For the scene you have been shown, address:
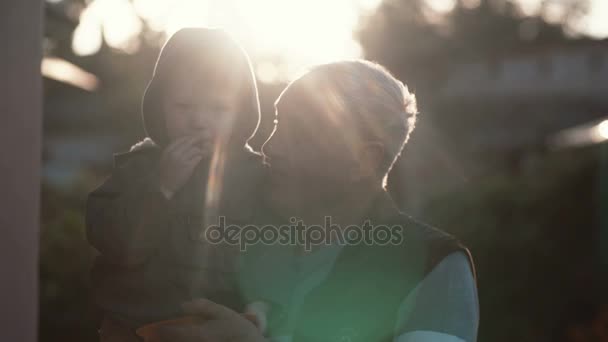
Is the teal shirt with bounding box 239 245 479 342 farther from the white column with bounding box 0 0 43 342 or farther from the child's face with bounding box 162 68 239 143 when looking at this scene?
the white column with bounding box 0 0 43 342

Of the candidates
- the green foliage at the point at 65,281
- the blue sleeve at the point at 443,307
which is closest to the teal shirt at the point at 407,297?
the blue sleeve at the point at 443,307

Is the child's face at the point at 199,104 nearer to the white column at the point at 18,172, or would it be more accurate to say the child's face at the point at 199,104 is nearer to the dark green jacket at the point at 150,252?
the dark green jacket at the point at 150,252

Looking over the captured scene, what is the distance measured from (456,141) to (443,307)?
1960cm

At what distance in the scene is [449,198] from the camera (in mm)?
11828

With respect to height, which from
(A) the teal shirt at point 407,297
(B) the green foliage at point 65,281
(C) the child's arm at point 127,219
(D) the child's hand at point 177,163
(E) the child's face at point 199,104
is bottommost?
(B) the green foliage at point 65,281

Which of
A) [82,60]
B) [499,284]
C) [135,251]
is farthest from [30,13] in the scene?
[82,60]

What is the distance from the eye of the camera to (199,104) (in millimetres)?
2127

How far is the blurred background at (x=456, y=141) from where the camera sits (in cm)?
350

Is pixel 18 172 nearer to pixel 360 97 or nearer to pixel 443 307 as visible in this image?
pixel 360 97

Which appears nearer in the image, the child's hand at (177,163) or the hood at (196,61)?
the child's hand at (177,163)

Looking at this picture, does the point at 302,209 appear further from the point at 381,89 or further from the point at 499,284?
the point at 499,284

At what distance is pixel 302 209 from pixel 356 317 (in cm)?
37

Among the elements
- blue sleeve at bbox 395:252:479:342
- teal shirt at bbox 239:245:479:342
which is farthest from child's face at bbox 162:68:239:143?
blue sleeve at bbox 395:252:479:342

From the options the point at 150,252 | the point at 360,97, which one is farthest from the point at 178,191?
the point at 360,97
